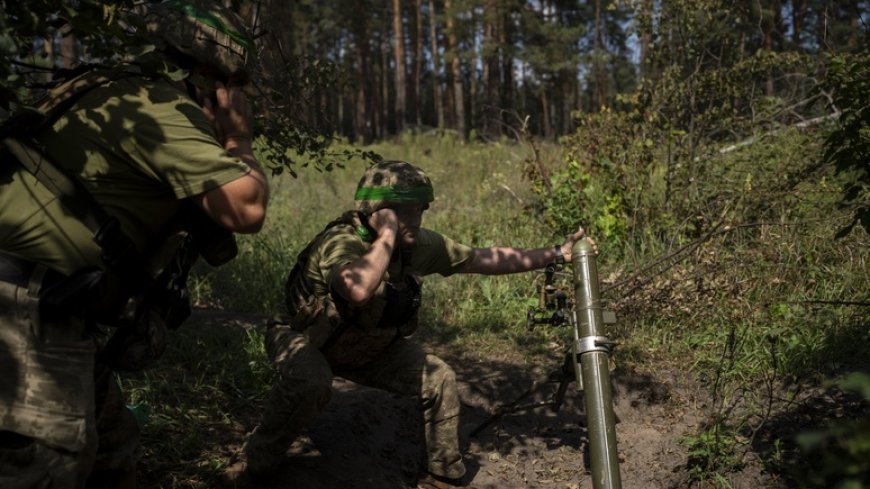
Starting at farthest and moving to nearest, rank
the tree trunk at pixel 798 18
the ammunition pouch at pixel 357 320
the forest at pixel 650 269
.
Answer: the tree trunk at pixel 798 18 → the forest at pixel 650 269 → the ammunition pouch at pixel 357 320

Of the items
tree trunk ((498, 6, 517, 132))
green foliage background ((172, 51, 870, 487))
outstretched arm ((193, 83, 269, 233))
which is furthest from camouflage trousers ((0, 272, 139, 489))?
tree trunk ((498, 6, 517, 132))

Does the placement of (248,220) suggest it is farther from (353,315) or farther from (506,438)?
(506,438)

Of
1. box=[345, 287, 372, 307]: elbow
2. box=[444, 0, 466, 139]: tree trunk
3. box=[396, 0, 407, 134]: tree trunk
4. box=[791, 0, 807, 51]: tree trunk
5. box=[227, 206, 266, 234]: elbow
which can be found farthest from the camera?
box=[396, 0, 407, 134]: tree trunk

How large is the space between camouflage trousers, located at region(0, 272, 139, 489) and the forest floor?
157 centimetres

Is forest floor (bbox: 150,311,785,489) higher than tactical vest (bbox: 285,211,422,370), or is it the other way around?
tactical vest (bbox: 285,211,422,370)

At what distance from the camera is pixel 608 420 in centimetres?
263

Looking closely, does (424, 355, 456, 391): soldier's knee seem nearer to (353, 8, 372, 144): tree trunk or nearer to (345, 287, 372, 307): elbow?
(345, 287, 372, 307): elbow

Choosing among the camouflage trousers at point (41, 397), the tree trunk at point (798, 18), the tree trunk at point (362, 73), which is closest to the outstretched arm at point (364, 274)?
the camouflage trousers at point (41, 397)

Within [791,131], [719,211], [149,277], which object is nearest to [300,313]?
[149,277]

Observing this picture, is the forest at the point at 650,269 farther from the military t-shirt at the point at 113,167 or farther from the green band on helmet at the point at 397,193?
the green band on helmet at the point at 397,193

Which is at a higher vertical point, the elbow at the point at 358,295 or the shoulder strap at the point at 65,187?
the shoulder strap at the point at 65,187

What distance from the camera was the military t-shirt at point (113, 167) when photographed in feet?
6.76

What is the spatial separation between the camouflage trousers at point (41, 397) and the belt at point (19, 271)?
2cm

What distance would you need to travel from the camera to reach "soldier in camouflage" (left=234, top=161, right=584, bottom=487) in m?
3.35
